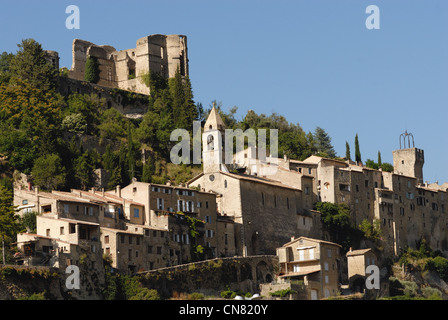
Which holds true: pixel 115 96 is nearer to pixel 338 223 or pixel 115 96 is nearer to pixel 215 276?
pixel 338 223

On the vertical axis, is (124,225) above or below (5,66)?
below

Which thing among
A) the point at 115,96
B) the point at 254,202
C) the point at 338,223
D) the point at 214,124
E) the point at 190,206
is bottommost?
the point at 338,223

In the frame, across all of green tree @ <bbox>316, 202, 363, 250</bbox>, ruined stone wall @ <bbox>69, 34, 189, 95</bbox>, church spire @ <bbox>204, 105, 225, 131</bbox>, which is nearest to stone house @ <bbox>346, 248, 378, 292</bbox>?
green tree @ <bbox>316, 202, 363, 250</bbox>

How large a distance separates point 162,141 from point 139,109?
30.9 ft

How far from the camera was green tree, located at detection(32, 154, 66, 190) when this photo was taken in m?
85.9

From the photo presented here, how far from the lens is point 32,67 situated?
334 feet

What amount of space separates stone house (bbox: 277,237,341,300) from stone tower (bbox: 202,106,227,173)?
9.51 meters

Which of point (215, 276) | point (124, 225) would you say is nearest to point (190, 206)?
point (124, 225)

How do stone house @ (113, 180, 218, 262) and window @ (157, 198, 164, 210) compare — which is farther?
window @ (157, 198, 164, 210)

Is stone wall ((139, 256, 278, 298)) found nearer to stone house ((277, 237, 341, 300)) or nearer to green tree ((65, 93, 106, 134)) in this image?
stone house ((277, 237, 341, 300))

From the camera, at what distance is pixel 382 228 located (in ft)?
318

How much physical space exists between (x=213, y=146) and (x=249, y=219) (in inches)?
339

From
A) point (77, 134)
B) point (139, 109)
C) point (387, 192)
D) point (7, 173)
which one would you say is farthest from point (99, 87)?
point (387, 192)

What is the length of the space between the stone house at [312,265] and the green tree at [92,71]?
1461 inches
